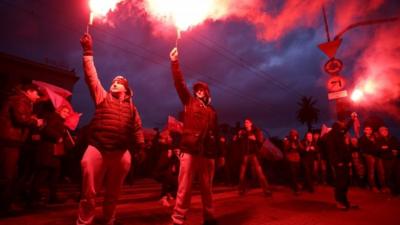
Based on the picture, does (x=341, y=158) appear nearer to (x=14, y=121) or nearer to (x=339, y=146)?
(x=339, y=146)

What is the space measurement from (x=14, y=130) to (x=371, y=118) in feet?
47.6

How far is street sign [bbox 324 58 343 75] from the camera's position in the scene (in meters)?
8.47

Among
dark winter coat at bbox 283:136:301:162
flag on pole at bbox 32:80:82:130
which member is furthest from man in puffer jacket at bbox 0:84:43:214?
dark winter coat at bbox 283:136:301:162

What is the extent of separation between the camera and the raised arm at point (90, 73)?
399 cm

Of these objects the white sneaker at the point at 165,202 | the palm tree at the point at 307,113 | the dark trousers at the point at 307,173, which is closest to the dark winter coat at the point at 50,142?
the white sneaker at the point at 165,202

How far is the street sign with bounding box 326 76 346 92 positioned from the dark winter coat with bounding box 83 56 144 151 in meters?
6.45

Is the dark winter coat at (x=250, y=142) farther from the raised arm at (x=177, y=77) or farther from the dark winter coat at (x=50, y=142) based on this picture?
the dark winter coat at (x=50, y=142)

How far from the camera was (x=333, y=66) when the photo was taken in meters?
8.59

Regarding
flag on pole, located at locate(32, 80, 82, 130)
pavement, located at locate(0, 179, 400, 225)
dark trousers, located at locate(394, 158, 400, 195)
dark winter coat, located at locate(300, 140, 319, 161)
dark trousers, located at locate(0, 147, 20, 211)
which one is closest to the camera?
pavement, located at locate(0, 179, 400, 225)

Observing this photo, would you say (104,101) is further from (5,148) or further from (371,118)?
(371,118)

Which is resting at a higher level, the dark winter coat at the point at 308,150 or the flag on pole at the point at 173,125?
the flag on pole at the point at 173,125

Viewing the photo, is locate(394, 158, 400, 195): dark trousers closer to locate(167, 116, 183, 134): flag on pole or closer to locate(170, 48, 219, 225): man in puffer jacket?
locate(170, 48, 219, 225): man in puffer jacket

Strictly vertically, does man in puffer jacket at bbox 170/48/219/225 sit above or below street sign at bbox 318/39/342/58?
below

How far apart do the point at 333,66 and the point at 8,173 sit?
28.7 feet
